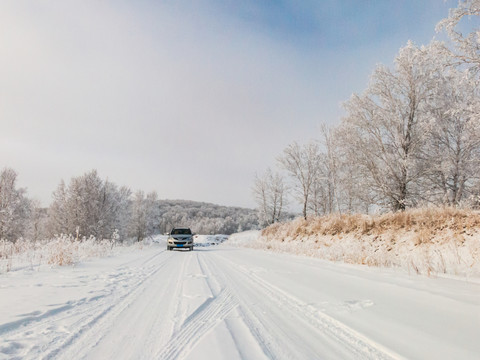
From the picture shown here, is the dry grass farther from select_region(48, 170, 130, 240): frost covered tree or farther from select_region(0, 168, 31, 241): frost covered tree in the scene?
select_region(0, 168, 31, 241): frost covered tree

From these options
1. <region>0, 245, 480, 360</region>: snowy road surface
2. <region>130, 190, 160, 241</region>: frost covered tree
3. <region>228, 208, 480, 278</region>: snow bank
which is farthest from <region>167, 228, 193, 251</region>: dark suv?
<region>130, 190, 160, 241</region>: frost covered tree

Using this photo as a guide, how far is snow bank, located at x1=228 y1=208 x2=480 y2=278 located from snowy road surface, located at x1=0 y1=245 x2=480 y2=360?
180 cm

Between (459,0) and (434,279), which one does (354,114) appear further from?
(434,279)

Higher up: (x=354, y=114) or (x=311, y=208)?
(x=354, y=114)

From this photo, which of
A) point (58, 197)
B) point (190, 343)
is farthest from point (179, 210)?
point (190, 343)

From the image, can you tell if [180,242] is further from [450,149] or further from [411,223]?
[450,149]

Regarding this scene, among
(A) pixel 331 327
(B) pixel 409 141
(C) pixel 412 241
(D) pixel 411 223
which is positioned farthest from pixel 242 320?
(B) pixel 409 141

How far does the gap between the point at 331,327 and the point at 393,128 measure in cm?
1463

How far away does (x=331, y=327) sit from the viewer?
2.82 meters

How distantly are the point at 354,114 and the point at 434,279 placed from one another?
12098 mm

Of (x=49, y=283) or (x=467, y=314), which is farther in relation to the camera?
(x=49, y=283)

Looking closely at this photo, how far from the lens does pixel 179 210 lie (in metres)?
160

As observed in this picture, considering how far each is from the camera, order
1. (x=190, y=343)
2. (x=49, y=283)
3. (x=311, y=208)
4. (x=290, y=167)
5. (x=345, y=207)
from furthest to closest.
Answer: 1. (x=311, y=208)
2. (x=290, y=167)
3. (x=345, y=207)
4. (x=49, y=283)
5. (x=190, y=343)

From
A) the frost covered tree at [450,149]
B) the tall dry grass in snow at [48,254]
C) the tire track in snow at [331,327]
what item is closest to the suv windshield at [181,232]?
the tall dry grass in snow at [48,254]
